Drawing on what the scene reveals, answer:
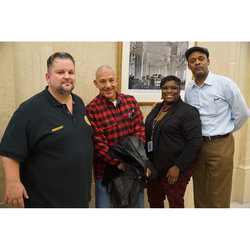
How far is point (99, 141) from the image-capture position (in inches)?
82.9

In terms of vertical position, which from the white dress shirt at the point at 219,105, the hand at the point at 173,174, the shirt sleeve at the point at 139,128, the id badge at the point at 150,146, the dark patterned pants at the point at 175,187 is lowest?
the dark patterned pants at the point at 175,187

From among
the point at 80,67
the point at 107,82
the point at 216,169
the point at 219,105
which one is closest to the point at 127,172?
the point at 107,82

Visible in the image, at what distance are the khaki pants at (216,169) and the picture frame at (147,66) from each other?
103 centimetres

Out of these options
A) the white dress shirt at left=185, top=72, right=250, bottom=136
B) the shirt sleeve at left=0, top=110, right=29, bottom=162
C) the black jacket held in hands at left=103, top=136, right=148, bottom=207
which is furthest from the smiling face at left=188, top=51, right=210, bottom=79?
the shirt sleeve at left=0, top=110, right=29, bottom=162

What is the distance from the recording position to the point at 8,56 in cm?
236

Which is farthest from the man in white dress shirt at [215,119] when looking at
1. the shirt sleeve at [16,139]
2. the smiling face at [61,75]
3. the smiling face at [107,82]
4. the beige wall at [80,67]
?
the shirt sleeve at [16,139]

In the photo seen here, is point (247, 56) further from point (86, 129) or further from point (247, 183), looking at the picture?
point (86, 129)

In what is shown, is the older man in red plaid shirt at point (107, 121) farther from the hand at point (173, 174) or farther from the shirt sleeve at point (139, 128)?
the hand at point (173, 174)

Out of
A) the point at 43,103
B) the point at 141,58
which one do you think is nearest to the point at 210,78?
the point at 141,58

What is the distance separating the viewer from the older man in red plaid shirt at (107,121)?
211cm

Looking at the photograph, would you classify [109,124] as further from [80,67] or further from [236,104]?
[236,104]

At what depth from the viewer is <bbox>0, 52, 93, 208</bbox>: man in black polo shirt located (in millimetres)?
1703

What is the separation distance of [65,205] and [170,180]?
1002mm

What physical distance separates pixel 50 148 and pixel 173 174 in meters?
1.16
